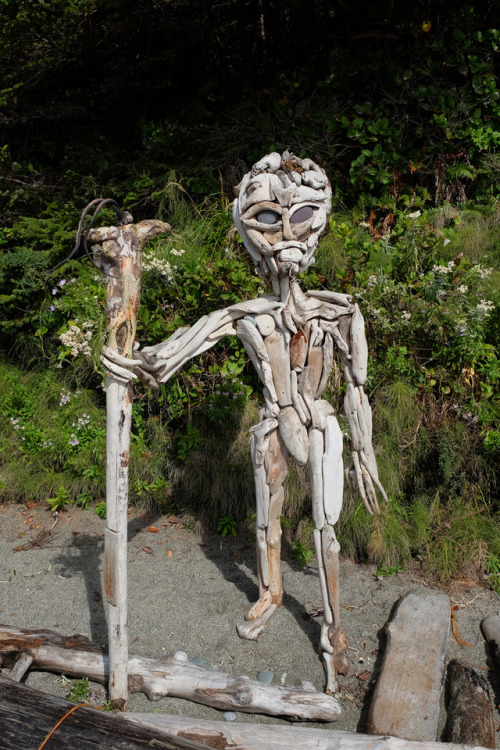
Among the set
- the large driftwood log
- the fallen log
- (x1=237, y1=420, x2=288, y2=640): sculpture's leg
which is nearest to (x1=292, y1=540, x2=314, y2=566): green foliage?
(x1=237, y1=420, x2=288, y2=640): sculpture's leg

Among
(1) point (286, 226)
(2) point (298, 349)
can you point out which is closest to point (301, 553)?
(2) point (298, 349)

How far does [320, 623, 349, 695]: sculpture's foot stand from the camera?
10.3 ft

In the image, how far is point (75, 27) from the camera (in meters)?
6.25

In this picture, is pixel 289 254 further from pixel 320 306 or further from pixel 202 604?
pixel 202 604

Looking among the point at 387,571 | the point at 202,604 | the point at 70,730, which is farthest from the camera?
the point at 387,571

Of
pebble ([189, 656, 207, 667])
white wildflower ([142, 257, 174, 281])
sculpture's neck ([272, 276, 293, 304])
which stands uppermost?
white wildflower ([142, 257, 174, 281])

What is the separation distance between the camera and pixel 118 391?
8.80 ft

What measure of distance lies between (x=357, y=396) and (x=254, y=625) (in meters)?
1.41

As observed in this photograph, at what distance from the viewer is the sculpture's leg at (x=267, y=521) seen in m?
3.37

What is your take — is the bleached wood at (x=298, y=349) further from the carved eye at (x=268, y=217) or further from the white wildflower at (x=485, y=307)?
the white wildflower at (x=485, y=307)

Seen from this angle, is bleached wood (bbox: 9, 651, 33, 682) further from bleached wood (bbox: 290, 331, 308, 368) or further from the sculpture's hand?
bleached wood (bbox: 290, 331, 308, 368)

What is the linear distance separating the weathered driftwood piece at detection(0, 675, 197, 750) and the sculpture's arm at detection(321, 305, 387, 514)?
1.53 meters

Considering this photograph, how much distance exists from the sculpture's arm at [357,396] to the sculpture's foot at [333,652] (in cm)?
69

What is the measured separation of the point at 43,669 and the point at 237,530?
1.88 m
